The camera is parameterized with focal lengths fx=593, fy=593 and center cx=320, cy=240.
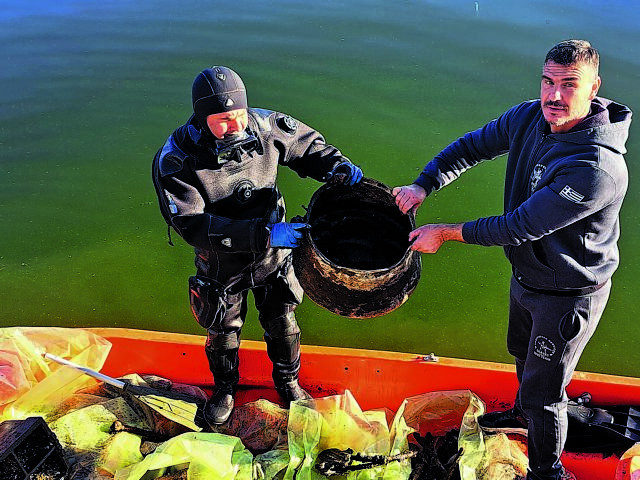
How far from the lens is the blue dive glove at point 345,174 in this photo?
6.35 feet

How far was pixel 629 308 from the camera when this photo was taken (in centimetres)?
320

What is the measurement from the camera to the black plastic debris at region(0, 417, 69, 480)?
1.98m

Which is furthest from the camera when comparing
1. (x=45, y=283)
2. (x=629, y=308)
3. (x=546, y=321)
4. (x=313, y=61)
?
(x=313, y=61)

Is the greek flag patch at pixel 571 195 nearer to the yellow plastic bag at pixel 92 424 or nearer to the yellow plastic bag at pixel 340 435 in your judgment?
the yellow plastic bag at pixel 340 435

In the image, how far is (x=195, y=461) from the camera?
6.67 feet

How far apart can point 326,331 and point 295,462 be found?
1.14 meters

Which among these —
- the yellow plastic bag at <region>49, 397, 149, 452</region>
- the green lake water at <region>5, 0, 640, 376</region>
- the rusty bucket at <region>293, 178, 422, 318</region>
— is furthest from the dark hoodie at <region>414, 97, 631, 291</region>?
the yellow plastic bag at <region>49, 397, 149, 452</region>

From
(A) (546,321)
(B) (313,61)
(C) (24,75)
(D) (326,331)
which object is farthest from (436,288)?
(C) (24,75)

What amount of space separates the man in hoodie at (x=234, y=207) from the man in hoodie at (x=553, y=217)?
44cm

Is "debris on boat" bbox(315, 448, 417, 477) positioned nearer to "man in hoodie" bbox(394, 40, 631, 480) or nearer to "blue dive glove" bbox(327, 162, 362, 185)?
"man in hoodie" bbox(394, 40, 631, 480)

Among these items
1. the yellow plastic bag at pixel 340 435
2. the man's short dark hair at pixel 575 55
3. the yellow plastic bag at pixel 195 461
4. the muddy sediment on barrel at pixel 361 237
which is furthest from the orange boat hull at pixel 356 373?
the man's short dark hair at pixel 575 55

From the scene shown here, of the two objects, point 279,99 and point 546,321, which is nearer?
point 546,321

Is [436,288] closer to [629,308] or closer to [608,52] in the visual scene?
[629,308]

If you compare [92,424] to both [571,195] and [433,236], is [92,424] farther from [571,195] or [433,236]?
[571,195]
